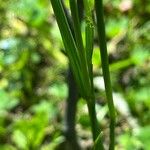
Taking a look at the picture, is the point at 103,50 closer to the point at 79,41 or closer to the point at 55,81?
the point at 79,41

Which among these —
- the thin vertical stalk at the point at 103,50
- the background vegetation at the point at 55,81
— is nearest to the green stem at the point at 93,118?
the thin vertical stalk at the point at 103,50

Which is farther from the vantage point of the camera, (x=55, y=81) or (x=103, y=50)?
(x=55, y=81)

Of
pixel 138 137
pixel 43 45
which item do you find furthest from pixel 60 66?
pixel 138 137

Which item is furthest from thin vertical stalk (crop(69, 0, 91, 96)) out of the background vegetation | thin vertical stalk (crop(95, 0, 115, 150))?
the background vegetation

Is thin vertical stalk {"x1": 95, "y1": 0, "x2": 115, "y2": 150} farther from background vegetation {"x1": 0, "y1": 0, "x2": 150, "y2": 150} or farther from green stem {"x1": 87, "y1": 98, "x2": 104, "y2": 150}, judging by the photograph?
background vegetation {"x1": 0, "y1": 0, "x2": 150, "y2": 150}

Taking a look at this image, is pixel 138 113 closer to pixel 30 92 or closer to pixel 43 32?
pixel 30 92

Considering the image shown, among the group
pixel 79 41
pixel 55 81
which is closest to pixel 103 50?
pixel 79 41

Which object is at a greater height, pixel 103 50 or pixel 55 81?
pixel 55 81

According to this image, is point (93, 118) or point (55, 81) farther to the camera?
point (55, 81)

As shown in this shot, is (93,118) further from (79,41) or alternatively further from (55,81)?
(55,81)
